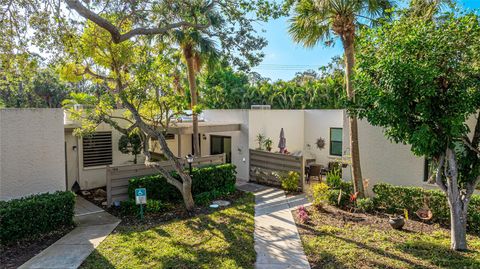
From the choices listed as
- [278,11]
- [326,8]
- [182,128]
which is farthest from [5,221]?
[326,8]

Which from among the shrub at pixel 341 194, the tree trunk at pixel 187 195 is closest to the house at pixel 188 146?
the shrub at pixel 341 194

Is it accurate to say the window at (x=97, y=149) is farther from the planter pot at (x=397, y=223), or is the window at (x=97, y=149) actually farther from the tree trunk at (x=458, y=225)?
A: the tree trunk at (x=458, y=225)

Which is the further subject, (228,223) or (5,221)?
(228,223)

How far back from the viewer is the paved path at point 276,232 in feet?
22.9

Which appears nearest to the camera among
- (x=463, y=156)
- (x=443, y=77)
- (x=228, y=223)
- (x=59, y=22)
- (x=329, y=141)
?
(x=443, y=77)

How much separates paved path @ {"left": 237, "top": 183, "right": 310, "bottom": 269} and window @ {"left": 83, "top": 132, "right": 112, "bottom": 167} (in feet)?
21.5

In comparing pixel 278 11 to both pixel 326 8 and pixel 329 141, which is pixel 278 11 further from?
pixel 329 141

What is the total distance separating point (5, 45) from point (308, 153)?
1468 centimetres

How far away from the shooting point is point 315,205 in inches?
417

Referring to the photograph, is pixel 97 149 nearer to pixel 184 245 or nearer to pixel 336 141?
pixel 184 245

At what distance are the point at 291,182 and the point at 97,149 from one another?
8.50 m

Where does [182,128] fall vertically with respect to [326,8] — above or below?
below

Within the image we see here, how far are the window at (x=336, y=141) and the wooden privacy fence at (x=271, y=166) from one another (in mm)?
4829

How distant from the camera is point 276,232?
29.0 feet
